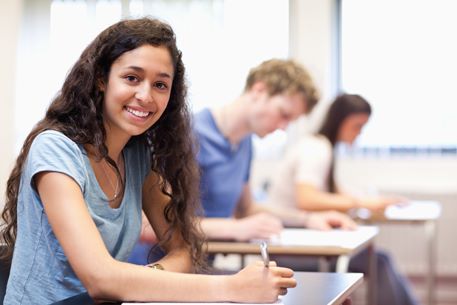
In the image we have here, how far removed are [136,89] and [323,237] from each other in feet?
3.93

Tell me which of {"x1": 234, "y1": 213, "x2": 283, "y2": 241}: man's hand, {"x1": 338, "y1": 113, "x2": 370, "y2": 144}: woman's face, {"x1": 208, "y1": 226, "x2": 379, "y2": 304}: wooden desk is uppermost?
{"x1": 338, "y1": 113, "x2": 370, "y2": 144}: woman's face

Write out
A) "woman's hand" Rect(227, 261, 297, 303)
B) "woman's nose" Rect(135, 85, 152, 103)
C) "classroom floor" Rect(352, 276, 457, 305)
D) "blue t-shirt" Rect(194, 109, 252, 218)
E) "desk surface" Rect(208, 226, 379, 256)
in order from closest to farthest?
"woman's hand" Rect(227, 261, 297, 303), "woman's nose" Rect(135, 85, 152, 103), "desk surface" Rect(208, 226, 379, 256), "blue t-shirt" Rect(194, 109, 252, 218), "classroom floor" Rect(352, 276, 457, 305)

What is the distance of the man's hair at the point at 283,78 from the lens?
9.11 feet

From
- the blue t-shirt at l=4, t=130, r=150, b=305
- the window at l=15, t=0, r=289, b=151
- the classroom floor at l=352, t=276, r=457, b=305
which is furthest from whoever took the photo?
the window at l=15, t=0, r=289, b=151

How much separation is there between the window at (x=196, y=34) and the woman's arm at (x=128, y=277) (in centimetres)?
449

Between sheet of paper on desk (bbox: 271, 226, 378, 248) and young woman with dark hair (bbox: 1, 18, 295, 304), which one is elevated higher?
young woman with dark hair (bbox: 1, 18, 295, 304)

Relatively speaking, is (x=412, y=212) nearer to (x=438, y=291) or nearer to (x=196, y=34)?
(x=438, y=291)

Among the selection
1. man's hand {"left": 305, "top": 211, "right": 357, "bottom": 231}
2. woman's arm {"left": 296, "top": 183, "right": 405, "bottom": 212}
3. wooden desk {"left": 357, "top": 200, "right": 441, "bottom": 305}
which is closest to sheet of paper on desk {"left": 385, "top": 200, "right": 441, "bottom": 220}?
wooden desk {"left": 357, "top": 200, "right": 441, "bottom": 305}

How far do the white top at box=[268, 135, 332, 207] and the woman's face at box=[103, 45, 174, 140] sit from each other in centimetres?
202

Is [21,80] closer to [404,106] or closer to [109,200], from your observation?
[404,106]

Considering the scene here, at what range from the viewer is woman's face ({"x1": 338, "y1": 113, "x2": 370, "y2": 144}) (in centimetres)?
396

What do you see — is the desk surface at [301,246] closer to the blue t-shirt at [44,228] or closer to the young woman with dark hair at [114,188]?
the young woman with dark hair at [114,188]

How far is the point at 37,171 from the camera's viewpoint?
4.66 feet

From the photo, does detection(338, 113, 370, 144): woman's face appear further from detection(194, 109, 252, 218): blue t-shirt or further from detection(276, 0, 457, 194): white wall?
detection(276, 0, 457, 194): white wall
